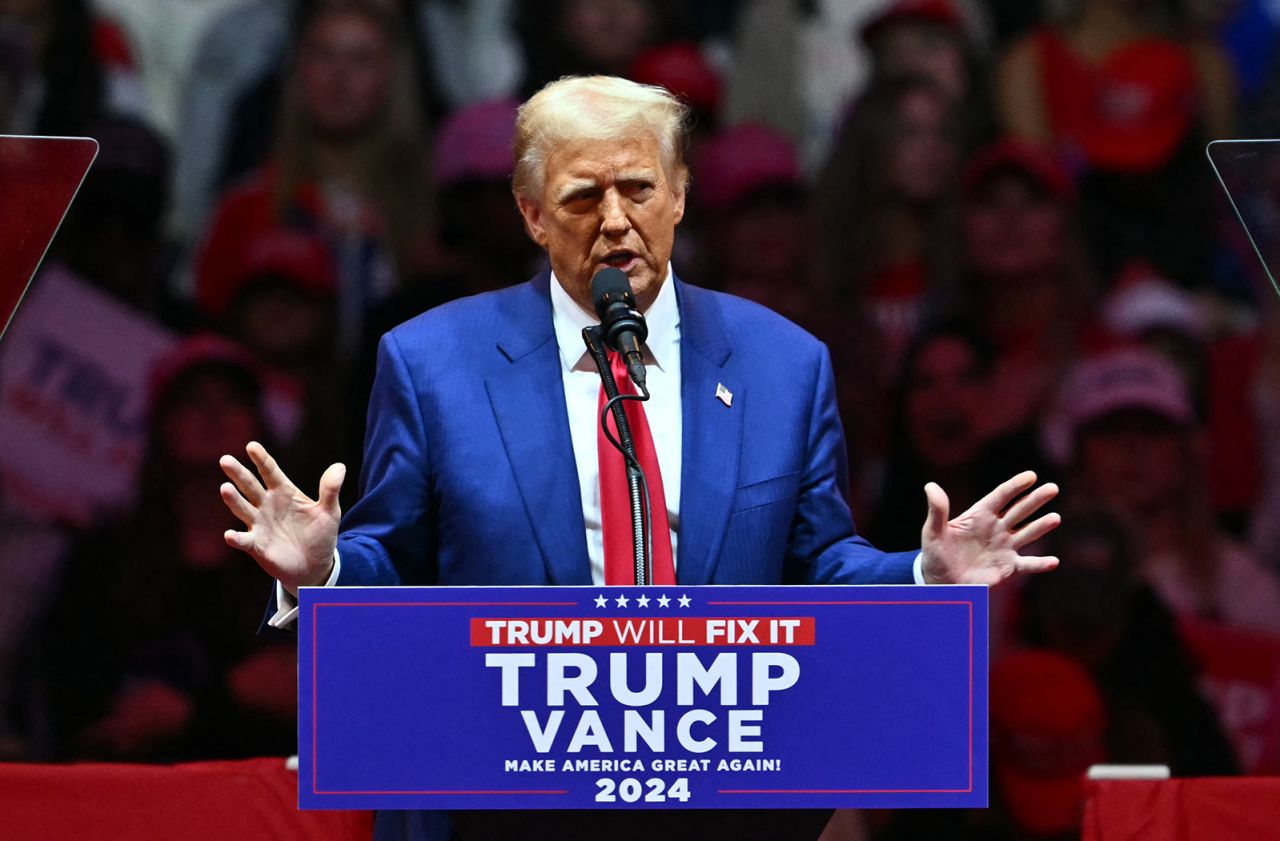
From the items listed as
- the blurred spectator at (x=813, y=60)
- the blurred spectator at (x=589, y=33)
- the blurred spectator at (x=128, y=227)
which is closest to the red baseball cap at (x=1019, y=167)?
the blurred spectator at (x=813, y=60)

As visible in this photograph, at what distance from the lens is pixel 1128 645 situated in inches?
189

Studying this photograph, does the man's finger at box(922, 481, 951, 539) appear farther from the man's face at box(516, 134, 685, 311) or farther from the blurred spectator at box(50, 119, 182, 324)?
the blurred spectator at box(50, 119, 182, 324)

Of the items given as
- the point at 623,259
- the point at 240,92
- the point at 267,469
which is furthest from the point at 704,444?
the point at 240,92

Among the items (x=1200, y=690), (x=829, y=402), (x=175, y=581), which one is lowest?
(x=1200, y=690)

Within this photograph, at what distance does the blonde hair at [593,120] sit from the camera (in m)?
2.39

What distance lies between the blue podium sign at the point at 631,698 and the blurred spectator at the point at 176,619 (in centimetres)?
287

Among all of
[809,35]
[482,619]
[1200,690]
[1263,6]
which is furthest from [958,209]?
[482,619]

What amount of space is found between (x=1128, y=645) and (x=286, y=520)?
10.5 feet

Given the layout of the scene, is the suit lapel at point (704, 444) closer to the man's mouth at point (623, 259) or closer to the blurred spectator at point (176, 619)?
the man's mouth at point (623, 259)

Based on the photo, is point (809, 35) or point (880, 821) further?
point (809, 35)

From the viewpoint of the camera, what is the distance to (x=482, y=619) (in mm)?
1960

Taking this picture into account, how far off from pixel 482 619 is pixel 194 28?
369 cm

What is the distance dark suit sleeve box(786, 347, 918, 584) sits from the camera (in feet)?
8.14

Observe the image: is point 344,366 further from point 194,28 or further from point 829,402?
point 829,402
